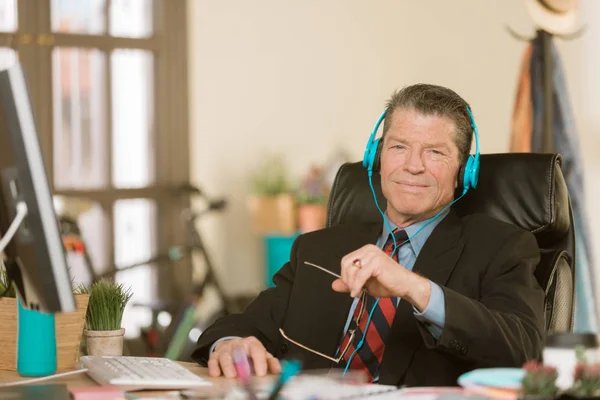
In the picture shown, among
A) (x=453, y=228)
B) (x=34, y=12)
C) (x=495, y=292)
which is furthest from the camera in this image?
(x=34, y=12)

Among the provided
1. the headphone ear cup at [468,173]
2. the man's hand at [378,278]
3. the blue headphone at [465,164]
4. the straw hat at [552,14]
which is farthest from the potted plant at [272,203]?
the man's hand at [378,278]

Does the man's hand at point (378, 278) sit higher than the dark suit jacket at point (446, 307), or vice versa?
the man's hand at point (378, 278)

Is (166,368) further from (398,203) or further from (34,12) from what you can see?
(34,12)

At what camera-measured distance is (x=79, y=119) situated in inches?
193

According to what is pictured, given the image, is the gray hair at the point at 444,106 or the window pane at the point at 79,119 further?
the window pane at the point at 79,119

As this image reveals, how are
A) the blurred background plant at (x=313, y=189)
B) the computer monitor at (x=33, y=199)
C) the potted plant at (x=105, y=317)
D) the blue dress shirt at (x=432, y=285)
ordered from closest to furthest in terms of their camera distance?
the computer monitor at (x=33, y=199) < the blue dress shirt at (x=432, y=285) < the potted plant at (x=105, y=317) < the blurred background plant at (x=313, y=189)

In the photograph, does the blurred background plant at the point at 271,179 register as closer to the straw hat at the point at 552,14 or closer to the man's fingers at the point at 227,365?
the straw hat at the point at 552,14

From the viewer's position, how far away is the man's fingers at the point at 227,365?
1671mm

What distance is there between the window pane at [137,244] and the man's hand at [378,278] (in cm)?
350

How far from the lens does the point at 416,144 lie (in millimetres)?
2080

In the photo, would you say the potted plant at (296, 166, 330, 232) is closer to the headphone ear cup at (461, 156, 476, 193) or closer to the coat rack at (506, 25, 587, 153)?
the coat rack at (506, 25, 587, 153)

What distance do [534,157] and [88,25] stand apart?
3.36 m

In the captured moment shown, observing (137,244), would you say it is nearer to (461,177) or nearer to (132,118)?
(132,118)

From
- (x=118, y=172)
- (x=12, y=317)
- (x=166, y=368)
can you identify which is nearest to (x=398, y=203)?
(x=166, y=368)
